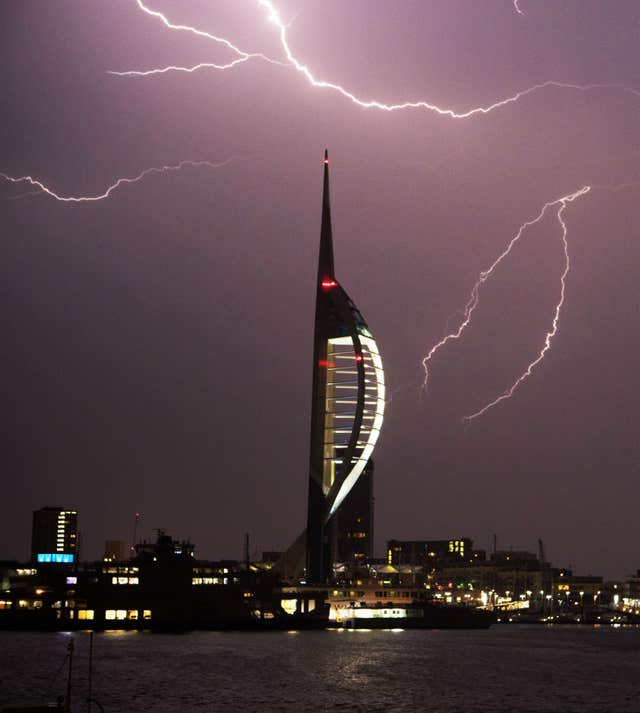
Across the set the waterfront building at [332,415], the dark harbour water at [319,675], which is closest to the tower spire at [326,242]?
Answer: the waterfront building at [332,415]

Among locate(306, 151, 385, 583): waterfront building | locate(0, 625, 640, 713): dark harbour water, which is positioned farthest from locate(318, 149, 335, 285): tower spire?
locate(0, 625, 640, 713): dark harbour water

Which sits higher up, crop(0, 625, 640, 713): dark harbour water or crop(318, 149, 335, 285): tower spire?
crop(318, 149, 335, 285): tower spire

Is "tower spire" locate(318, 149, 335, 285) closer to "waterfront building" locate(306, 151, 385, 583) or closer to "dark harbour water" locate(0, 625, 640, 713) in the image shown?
"waterfront building" locate(306, 151, 385, 583)

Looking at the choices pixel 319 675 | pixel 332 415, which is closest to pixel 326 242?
pixel 332 415

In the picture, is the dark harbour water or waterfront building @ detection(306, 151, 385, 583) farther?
waterfront building @ detection(306, 151, 385, 583)

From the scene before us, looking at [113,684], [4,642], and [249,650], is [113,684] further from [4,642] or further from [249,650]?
[4,642]
